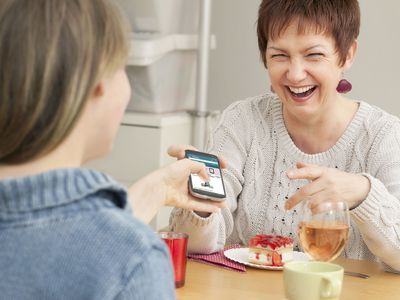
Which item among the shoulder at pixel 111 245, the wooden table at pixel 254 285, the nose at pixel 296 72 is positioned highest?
the nose at pixel 296 72

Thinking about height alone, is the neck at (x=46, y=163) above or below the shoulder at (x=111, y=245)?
above

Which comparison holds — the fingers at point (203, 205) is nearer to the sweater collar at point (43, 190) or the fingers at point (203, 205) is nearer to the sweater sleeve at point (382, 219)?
the sweater sleeve at point (382, 219)

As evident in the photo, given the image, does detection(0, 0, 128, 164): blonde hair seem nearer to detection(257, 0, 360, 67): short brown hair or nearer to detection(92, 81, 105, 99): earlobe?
detection(92, 81, 105, 99): earlobe

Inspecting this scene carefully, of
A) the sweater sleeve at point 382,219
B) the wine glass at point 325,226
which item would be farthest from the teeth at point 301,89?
the wine glass at point 325,226

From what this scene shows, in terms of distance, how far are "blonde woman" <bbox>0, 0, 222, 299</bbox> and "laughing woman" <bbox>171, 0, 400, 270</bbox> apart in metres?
0.91

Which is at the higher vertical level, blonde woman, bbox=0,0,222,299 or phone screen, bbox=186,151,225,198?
blonde woman, bbox=0,0,222,299

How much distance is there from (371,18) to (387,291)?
1.77 metres

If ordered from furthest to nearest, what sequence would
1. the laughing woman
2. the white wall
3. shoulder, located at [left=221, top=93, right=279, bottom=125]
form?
the white wall < shoulder, located at [left=221, top=93, right=279, bottom=125] < the laughing woman

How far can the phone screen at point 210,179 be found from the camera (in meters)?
1.54

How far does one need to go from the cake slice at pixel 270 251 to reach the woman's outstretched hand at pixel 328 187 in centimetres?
9

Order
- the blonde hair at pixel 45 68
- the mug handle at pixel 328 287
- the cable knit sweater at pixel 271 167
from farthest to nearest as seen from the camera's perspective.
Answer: the cable knit sweater at pixel 271 167 → the mug handle at pixel 328 287 → the blonde hair at pixel 45 68

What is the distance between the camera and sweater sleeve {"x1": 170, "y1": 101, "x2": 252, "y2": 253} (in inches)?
66.9


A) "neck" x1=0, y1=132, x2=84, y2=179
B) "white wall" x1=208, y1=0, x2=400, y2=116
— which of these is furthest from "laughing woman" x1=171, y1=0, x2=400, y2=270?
"white wall" x1=208, y1=0, x2=400, y2=116

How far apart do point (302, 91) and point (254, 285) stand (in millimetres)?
612
